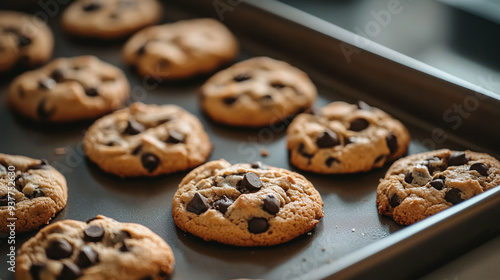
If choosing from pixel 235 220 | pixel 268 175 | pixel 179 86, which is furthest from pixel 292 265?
pixel 179 86

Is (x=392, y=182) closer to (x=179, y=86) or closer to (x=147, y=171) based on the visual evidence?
(x=147, y=171)

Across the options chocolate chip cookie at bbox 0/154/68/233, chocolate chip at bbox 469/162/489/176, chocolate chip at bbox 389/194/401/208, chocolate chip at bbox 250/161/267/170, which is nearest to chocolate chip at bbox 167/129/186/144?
chocolate chip at bbox 250/161/267/170

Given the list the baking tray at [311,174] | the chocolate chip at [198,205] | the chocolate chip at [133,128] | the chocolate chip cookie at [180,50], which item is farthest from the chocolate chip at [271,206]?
the chocolate chip cookie at [180,50]

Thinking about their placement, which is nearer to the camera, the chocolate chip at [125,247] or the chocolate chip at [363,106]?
the chocolate chip at [125,247]

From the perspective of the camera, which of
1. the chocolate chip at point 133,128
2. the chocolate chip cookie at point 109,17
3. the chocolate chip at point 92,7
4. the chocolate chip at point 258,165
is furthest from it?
the chocolate chip at point 92,7

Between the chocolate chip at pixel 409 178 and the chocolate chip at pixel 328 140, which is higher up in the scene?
the chocolate chip at pixel 409 178

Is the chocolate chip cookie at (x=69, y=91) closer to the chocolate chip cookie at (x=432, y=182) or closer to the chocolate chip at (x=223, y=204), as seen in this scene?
the chocolate chip at (x=223, y=204)

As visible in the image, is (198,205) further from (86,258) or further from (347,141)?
(347,141)
